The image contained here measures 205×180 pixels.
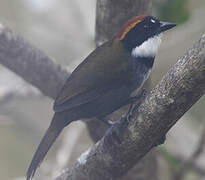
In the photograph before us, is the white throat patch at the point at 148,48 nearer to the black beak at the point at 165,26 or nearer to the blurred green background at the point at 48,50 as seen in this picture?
the black beak at the point at 165,26

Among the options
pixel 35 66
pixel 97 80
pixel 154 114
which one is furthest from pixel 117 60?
pixel 154 114

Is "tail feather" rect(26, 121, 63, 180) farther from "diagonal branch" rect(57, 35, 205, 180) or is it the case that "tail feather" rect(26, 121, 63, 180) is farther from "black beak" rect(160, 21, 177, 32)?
"black beak" rect(160, 21, 177, 32)

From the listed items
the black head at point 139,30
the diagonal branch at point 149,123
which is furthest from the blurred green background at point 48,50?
the diagonal branch at point 149,123

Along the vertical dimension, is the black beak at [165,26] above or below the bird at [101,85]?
above

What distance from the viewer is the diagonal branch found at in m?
2.30

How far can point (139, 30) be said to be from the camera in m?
3.47

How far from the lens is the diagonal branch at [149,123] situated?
2.30 meters

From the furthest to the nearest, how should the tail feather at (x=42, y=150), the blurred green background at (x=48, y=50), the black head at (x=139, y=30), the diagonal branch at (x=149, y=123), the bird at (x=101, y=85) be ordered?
the blurred green background at (x=48, y=50), the black head at (x=139, y=30), the bird at (x=101, y=85), the tail feather at (x=42, y=150), the diagonal branch at (x=149, y=123)

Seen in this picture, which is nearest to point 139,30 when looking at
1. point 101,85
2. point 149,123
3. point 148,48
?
point 148,48

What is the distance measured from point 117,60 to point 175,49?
312 centimetres

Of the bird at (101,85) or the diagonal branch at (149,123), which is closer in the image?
the diagonal branch at (149,123)

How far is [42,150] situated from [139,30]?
1.23 meters

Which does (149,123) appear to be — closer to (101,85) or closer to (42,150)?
(101,85)

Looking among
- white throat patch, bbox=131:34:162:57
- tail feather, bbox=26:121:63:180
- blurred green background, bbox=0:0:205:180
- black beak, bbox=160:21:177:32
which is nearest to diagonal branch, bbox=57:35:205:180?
tail feather, bbox=26:121:63:180
